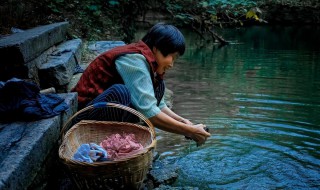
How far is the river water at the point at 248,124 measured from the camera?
340cm

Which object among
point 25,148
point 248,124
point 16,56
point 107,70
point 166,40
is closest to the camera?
point 25,148

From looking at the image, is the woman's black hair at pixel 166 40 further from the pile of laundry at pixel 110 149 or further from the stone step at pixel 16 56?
the stone step at pixel 16 56

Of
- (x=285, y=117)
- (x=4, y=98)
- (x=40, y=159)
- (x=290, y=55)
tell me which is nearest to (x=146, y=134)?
(x=40, y=159)

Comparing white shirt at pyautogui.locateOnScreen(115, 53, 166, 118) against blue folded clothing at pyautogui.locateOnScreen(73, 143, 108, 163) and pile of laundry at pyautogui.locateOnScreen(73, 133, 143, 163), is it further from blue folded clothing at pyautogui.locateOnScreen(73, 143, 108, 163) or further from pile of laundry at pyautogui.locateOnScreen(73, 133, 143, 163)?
blue folded clothing at pyautogui.locateOnScreen(73, 143, 108, 163)

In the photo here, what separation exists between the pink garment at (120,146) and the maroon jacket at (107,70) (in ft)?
1.61

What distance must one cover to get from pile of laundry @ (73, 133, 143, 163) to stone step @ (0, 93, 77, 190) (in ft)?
0.77

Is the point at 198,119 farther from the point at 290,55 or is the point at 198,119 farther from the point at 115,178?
the point at 290,55

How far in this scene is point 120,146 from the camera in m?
2.41

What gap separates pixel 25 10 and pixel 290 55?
874 centimetres

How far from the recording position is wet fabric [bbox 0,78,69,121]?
250cm

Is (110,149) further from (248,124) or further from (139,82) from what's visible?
(248,124)

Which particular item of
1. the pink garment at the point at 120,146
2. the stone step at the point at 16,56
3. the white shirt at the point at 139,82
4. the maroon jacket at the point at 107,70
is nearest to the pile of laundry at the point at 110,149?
the pink garment at the point at 120,146

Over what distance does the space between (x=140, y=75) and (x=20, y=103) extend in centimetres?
84

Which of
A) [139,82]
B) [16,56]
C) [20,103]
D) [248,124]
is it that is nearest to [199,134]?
[139,82]
